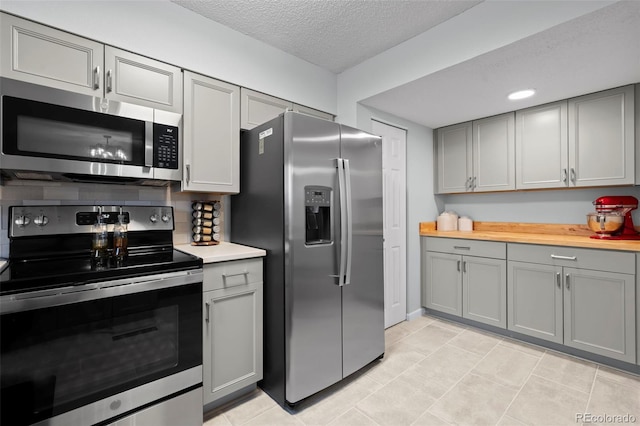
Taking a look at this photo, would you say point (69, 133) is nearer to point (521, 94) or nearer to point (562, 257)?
point (521, 94)

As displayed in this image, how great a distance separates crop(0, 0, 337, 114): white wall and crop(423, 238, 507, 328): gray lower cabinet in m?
1.96

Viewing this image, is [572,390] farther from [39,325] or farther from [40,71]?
[40,71]

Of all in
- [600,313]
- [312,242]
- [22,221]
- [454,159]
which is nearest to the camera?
[22,221]

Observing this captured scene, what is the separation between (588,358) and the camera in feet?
7.77

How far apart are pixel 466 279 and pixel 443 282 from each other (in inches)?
9.9

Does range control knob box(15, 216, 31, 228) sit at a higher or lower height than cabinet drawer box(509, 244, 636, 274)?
higher

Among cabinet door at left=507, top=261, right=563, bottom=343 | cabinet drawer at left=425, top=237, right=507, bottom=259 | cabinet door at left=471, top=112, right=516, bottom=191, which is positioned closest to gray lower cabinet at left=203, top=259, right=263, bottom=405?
cabinet drawer at left=425, top=237, right=507, bottom=259

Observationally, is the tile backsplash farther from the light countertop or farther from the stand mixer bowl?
the stand mixer bowl

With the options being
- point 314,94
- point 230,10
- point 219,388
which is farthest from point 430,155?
point 219,388

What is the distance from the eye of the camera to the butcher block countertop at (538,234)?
2279 mm

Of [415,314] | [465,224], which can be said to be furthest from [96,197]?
[465,224]

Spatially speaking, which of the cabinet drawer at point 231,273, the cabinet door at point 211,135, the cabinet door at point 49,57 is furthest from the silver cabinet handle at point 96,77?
the cabinet drawer at point 231,273

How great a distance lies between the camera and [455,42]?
2.05 m

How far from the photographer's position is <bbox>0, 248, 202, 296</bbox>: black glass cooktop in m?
1.17
